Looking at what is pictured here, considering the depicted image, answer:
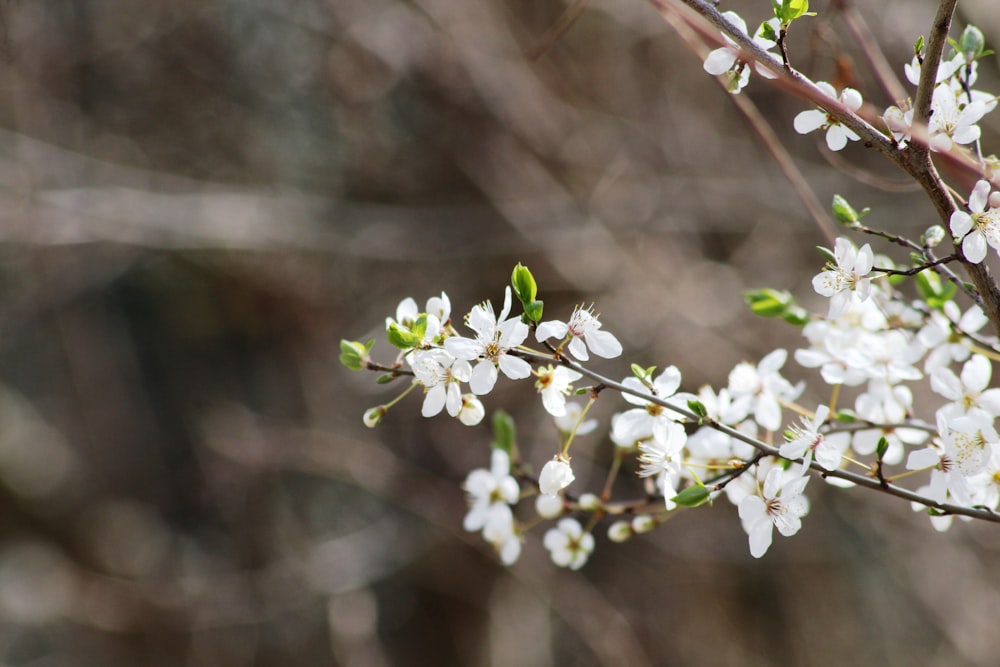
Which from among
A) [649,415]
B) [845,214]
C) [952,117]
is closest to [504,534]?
[649,415]

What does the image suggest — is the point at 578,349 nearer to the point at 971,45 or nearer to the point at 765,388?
the point at 765,388

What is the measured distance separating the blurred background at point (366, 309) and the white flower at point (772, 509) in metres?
1.63

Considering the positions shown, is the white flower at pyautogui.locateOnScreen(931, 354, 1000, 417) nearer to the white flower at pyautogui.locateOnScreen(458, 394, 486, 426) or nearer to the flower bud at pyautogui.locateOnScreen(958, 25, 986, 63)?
the flower bud at pyautogui.locateOnScreen(958, 25, 986, 63)

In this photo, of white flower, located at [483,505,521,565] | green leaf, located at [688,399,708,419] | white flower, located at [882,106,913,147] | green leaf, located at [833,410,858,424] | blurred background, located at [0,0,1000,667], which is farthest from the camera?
blurred background, located at [0,0,1000,667]

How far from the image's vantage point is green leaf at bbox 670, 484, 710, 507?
61cm

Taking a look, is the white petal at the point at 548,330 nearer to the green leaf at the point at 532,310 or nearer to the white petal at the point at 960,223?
the green leaf at the point at 532,310

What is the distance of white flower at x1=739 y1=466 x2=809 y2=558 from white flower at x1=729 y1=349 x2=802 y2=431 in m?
0.14

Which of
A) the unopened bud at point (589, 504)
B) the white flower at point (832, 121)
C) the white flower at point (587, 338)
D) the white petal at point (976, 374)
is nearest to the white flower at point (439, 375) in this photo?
the white flower at point (587, 338)

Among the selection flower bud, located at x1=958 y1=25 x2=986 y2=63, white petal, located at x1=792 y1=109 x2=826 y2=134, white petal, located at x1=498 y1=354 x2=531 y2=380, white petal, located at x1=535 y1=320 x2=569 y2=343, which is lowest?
white petal, located at x1=498 y1=354 x2=531 y2=380

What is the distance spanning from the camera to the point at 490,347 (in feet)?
2.15

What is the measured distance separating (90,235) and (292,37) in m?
0.92

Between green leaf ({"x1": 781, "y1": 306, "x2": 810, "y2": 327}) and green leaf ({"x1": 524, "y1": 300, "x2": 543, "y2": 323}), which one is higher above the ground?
green leaf ({"x1": 781, "y1": 306, "x2": 810, "y2": 327})

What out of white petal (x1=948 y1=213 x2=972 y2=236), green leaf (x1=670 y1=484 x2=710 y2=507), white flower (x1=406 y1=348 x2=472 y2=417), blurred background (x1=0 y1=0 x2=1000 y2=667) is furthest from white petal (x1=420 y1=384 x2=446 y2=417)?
blurred background (x1=0 y1=0 x2=1000 y2=667)

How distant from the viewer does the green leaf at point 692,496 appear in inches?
24.1
